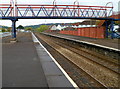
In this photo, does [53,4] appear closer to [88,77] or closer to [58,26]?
[88,77]

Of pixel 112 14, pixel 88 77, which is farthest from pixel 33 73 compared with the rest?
pixel 112 14

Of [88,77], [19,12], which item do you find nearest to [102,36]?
[19,12]

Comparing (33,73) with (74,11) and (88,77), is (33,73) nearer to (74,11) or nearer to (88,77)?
(88,77)

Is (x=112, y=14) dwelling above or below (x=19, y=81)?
above

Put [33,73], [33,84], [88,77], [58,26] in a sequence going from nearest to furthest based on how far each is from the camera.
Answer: [33,84], [33,73], [88,77], [58,26]

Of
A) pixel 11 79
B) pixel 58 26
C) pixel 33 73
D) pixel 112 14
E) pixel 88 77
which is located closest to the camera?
pixel 11 79

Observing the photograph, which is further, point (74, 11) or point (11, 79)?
point (74, 11)

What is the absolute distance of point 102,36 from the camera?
30.9 metres

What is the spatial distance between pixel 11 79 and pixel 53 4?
22039mm

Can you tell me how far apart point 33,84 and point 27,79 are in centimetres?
59

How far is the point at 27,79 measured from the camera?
555 cm

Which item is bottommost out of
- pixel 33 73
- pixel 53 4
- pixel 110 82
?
pixel 110 82

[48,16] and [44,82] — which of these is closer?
[44,82]

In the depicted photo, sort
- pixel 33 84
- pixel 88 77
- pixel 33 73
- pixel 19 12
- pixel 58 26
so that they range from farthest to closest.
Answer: pixel 58 26 < pixel 19 12 < pixel 88 77 < pixel 33 73 < pixel 33 84
